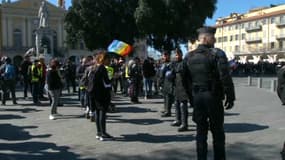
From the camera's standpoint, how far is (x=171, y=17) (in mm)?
36781

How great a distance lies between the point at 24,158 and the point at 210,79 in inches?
136

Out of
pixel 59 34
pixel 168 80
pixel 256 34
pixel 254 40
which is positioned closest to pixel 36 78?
pixel 168 80

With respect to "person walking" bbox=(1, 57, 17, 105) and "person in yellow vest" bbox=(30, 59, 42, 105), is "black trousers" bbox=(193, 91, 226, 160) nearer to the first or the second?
"person in yellow vest" bbox=(30, 59, 42, 105)

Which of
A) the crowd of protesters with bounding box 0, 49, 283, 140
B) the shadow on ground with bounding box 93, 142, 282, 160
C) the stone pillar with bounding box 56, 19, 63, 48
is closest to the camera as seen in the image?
the shadow on ground with bounding box 93, 142, 282, 160

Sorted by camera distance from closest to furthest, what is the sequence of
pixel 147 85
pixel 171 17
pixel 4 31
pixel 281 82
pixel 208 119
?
pixel 281 82 < pixel 208 119 < pixel 147 85 < pixel 171 17 < pixel 4 31

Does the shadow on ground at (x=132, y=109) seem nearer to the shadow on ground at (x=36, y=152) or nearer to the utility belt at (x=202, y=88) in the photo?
the shadow on ground at (x=36, y=152)

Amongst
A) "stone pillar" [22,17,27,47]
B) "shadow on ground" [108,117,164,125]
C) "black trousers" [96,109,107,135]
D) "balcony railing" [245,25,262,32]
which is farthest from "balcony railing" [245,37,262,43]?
"black trousers" [96,109,107,135]

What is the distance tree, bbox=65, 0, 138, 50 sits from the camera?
3969 centimetres

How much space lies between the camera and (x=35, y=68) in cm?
1664

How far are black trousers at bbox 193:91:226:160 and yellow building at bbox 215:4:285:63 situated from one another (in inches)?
3634

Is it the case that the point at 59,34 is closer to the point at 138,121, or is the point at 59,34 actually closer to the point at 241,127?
the point at 138,121

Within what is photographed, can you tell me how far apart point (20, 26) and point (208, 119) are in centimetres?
8342

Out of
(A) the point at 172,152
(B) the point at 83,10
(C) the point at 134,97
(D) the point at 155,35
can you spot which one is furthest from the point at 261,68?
(A) the point at 172,152

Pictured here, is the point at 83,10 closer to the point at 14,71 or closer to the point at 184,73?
the point at 14,71
